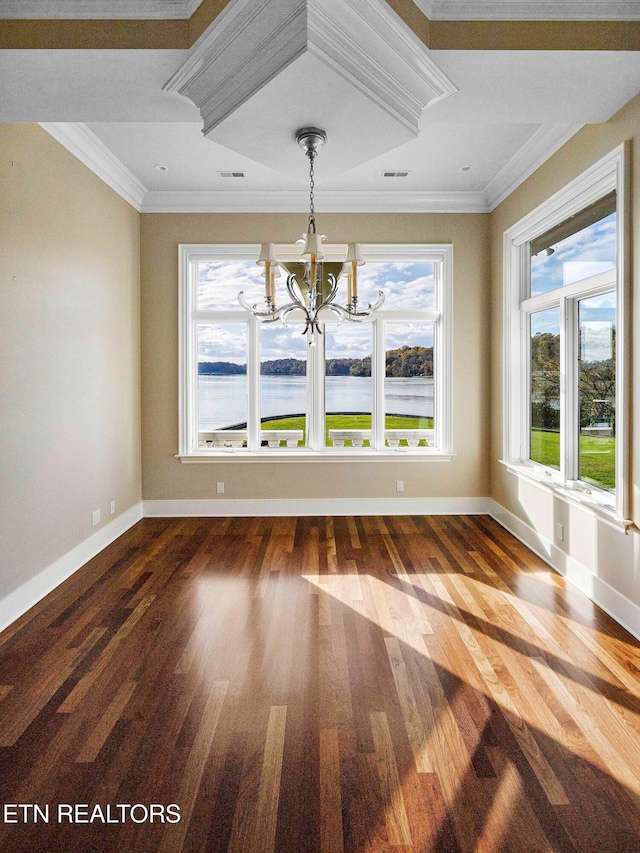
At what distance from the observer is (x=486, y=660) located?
247 cm

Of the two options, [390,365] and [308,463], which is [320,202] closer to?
[390,365]

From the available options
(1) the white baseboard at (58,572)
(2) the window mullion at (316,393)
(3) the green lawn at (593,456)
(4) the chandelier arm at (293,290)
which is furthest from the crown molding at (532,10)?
(1) the white baseboard at (58,572)

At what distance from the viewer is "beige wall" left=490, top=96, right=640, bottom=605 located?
9.16ft

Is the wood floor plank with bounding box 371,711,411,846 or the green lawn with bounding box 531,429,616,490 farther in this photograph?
the green lawn with bounding box 531,429,616,490

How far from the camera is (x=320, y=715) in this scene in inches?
80.7

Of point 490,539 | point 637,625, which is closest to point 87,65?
point 637,625

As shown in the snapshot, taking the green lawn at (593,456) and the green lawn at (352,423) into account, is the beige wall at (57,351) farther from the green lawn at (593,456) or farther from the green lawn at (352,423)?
the green lawn at (593,456)

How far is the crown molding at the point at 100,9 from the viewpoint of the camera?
221 centimetres

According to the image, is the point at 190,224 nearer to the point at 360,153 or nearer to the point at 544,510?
the point at 360,153

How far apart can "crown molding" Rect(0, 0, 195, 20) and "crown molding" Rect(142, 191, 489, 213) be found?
276 cm

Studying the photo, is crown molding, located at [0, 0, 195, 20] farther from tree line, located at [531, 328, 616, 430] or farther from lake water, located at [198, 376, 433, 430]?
lake water, located at [198, 376, 433, 430]

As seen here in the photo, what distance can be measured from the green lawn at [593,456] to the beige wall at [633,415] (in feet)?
0.85

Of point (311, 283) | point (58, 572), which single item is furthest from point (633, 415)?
point (58, 572)

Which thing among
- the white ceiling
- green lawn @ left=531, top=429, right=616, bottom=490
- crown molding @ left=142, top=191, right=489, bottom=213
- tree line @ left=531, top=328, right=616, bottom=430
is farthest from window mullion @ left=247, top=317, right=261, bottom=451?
green lawn @ left=531, top=429, right=616, bottom=490
